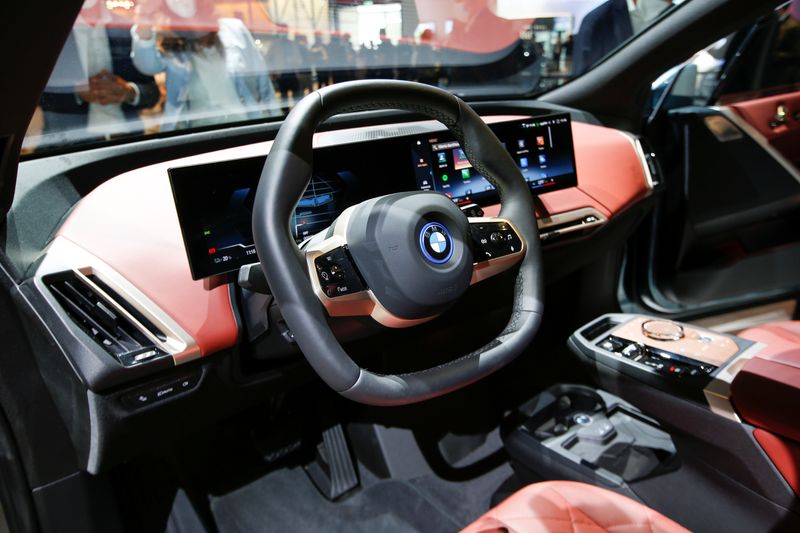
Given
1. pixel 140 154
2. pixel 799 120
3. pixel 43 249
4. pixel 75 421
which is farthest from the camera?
pixel 799 120

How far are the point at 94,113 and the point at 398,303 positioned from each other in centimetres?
110

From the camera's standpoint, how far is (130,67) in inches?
61.9

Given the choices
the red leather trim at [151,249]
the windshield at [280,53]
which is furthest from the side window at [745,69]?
the red leather trim at [151,249]

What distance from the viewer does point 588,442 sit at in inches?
71.3

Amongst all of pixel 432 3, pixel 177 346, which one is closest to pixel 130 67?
pixel 177 346

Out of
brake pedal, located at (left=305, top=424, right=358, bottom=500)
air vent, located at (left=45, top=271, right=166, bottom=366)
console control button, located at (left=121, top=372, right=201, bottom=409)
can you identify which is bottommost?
brake pedal, located at (left=305, top=424, right=358, bottom=500)

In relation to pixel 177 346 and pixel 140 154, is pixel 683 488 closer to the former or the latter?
pixel 177 346

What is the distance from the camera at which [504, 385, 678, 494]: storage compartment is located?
5.46 feet

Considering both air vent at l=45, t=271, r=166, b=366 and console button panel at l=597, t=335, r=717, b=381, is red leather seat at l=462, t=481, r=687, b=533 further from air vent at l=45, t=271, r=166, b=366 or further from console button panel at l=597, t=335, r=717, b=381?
air vent at l=45, t=271, r=166, b=366

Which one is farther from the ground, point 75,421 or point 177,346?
point 177,346

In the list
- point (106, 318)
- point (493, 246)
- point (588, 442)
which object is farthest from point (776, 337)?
point (106, 318)

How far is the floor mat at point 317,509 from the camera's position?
1.73 m

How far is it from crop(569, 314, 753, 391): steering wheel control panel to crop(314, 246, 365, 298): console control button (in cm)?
92

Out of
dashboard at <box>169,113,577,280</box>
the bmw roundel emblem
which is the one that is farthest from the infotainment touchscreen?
the bmw roundel emblem
